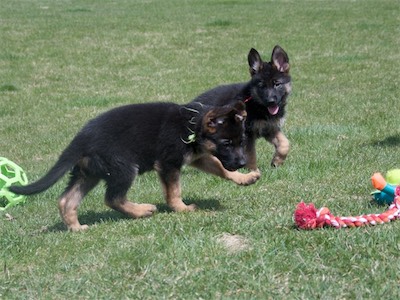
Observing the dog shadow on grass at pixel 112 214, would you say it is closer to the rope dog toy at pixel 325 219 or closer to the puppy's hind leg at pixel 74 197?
the puppy's hind leg at pixel 74 197

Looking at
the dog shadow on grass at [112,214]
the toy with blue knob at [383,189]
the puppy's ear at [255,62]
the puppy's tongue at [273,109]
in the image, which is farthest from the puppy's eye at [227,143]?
the puppy's ear at [255,62]

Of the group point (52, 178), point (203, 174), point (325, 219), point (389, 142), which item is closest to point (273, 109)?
point (203, 174)

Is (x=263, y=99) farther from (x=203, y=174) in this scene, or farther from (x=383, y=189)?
(x=383, y=189)

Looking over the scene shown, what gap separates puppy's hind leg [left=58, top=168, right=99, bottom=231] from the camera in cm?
613

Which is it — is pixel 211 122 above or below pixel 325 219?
above

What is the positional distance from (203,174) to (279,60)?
1.66 metres

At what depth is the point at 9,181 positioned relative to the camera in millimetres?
7488

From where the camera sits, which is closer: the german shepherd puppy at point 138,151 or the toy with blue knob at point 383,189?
the toy with blue knob at point 383,189

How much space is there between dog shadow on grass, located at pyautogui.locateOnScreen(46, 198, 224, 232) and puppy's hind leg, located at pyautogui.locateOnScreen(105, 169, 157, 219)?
0.50ft

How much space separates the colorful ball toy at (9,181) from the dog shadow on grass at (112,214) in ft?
3.10

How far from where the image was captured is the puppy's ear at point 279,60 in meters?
8.22

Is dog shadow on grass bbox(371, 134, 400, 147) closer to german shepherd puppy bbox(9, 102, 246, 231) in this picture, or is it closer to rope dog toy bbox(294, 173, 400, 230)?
german shepherd puppy bbox(9, 102, 246, 231)

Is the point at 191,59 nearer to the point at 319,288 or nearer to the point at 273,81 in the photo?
the point at 273,81

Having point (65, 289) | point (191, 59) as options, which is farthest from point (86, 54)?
point (65, 289)
